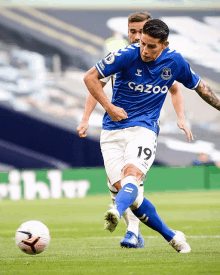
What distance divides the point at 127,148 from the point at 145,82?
601mm

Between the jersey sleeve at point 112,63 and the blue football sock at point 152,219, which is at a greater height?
the jersey sleeve at point 112,63

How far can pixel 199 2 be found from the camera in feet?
86.9

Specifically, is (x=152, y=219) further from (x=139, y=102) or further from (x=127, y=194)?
(x=139, y=102)

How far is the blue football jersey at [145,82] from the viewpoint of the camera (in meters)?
4.98

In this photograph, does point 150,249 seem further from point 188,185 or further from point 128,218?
point 188,185

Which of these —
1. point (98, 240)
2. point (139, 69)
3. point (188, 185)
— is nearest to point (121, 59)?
point (139, 69)

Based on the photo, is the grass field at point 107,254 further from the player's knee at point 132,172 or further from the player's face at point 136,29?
the player's face at point 136,29

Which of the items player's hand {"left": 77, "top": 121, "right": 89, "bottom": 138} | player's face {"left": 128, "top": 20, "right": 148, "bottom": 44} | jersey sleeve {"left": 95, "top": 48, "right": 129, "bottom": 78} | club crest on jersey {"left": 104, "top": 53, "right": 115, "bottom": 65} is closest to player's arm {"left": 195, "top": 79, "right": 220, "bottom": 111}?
player's face {"left": 128, "top": 20, "right": 148, "bottom": 44}

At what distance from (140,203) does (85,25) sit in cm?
2204

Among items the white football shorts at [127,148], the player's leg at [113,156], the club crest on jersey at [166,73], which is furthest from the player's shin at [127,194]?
the club crest on jersey at [166,73]

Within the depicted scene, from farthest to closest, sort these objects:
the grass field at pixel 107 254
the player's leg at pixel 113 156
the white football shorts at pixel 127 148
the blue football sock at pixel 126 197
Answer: the player's leg at pixel 113 156 < the white football shorts at pixel 127 148 < the blue football sock at pixel 126 197 < the grass field at pixel 107 254

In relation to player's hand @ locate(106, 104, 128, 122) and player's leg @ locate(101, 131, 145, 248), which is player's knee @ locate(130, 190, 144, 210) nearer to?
player's leg @ locate(101, 131, 145, 248)

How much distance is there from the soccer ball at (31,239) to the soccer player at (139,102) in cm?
77

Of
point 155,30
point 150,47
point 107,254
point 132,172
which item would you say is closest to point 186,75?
point 150,47
